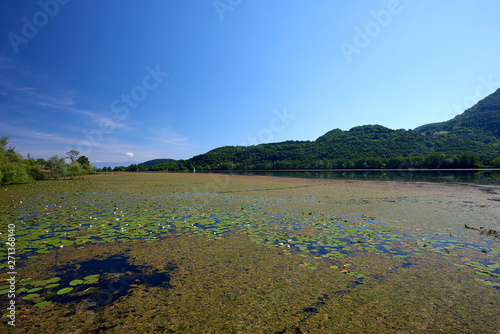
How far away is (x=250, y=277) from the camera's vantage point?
4.94 m

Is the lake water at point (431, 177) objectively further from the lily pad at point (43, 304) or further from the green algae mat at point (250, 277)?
the lily pad at point (43, 304)

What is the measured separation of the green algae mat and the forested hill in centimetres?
10550

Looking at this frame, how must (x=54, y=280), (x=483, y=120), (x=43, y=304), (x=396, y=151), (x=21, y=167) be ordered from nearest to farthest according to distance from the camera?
(x=43, y=304)
(x=54, y=280)
(x=21, y=167)
(x=396, y=151)
(x=483, y=120)

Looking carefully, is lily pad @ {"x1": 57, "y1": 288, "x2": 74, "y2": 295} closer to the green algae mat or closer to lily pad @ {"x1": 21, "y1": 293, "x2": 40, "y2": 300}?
the green algae mat

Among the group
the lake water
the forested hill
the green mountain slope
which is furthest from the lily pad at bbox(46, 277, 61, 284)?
the green mountain slope

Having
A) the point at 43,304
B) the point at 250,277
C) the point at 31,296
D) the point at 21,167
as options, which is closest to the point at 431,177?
the point at 250,277

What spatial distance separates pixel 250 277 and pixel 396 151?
5649 inches

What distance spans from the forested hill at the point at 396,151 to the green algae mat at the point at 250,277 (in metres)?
105

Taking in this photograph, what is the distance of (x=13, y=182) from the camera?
31.0 meters

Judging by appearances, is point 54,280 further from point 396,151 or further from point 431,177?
point 396,151

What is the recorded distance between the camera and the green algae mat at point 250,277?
3.46m

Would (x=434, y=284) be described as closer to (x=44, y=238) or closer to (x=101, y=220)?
(x=44, y=238)

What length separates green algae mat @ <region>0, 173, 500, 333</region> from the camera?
3455mm

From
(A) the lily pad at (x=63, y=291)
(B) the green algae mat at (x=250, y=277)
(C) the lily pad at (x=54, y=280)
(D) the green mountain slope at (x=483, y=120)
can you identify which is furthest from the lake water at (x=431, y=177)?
(D) the green mountain slope at (x=483, y=120)
